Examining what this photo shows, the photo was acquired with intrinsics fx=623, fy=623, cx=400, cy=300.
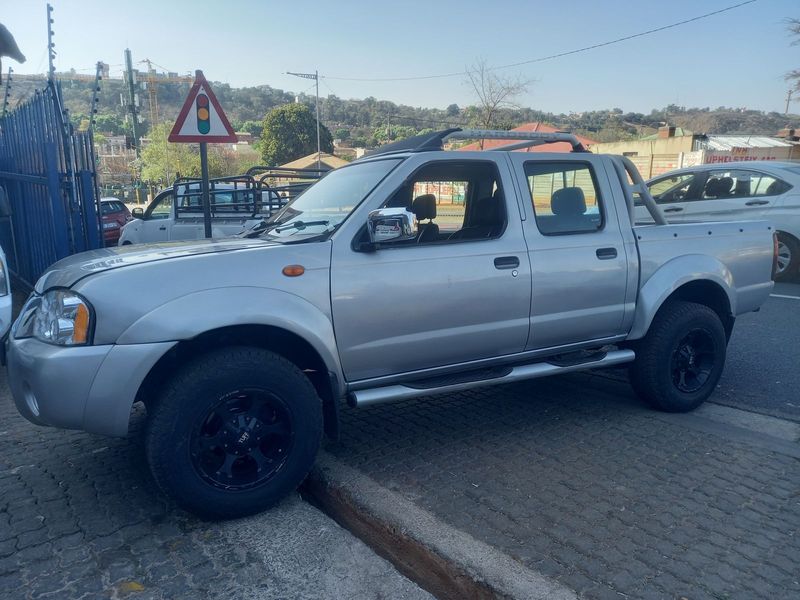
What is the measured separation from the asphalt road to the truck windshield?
10.5 ft

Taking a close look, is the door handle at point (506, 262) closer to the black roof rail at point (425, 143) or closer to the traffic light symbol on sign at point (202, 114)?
the black roof rail at point (425, 143)

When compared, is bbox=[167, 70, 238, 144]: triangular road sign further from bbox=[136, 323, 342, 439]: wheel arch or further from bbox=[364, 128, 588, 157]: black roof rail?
bbox=[136, 323, 342, 439]: wheel arch

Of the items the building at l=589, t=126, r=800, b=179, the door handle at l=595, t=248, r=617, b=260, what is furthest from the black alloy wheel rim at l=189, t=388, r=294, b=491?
the building at l=589, t=126, r=800, b=179

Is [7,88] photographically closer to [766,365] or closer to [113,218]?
[113,218]

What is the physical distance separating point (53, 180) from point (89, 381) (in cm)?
517

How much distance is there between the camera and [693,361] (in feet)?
15.2

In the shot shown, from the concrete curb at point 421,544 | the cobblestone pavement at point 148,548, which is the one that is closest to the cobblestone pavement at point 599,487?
the concrete curb at point 421,544

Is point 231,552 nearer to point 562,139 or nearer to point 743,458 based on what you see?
point 743,458

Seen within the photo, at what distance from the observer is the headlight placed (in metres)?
2.86

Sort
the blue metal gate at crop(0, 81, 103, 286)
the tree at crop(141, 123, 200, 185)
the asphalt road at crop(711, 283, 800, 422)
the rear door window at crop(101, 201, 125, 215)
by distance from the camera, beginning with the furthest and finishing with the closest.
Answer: the tree at crop(141, 123, 200, 185) < the rear door window at crop(101, 201, 125, 215) < the blue metal gate at crop(0, 81, 103, 286) < the asphalt road at crop(711, 283, 800, 422)

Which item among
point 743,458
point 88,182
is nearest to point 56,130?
point 88,182

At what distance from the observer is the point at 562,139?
4555 mm

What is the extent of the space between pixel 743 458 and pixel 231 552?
2.98 meters

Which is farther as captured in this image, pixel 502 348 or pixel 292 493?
pixel 502 348
